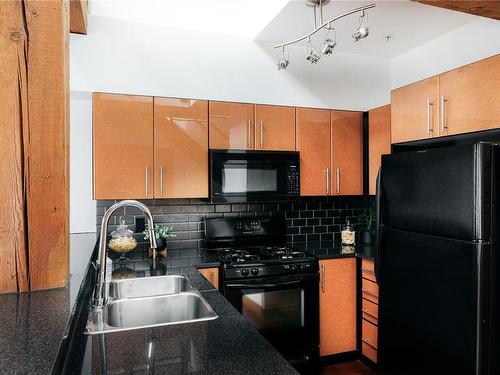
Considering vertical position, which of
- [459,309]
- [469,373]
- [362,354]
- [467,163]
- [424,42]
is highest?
[424,42]

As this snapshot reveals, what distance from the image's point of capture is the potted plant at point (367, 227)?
3.18m

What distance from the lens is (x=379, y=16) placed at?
8.54 feet

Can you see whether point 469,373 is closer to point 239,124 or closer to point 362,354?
point 362,354

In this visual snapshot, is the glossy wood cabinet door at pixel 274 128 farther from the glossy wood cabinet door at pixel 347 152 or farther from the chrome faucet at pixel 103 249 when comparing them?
the chrome faucet at pixel 103 249

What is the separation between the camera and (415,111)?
261cm

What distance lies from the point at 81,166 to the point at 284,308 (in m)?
1.83

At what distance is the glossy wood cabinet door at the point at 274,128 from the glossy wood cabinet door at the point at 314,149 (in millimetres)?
72

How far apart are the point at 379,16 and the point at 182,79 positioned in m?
1.52

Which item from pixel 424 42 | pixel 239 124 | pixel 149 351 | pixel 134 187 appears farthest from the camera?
pixel 424 42

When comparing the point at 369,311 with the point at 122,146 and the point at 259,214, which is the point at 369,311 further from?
the point at 122,146

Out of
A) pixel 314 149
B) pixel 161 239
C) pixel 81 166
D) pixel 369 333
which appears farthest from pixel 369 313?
pixel 81 166

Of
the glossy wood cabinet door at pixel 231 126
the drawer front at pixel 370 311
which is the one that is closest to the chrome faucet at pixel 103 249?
the glossy wood cabinet door at pixel 231 126

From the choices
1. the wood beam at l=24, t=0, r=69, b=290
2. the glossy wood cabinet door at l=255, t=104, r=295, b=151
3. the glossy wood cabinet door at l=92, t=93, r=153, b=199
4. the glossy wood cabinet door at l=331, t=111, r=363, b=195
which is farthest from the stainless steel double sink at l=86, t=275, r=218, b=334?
the glossy wood cabinet door at l=331, t=111, r=363, b=195

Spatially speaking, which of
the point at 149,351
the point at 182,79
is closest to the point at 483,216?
the point at 149,351
